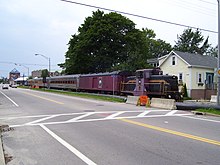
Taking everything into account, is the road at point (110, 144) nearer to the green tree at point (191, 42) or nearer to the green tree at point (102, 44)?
the green tree at point (102, 44)

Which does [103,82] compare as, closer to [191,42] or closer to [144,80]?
[144,80]

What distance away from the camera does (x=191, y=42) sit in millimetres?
87500

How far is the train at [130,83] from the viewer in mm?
28609

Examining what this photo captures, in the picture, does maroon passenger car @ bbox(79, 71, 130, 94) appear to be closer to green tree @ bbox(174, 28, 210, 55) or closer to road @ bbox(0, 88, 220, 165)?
road @ bbox(0, 88, 220, 165)

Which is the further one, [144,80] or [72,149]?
[144,80]

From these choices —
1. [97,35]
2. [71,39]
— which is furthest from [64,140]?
[71,39]

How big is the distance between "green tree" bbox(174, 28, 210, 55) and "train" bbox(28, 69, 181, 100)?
43543 mm

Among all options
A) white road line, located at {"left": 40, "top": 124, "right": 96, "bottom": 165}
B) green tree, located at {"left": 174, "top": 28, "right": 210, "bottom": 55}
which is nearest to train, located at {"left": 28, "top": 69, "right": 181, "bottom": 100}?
white road line, located at {"left": 40, "top": 124, "right": 96, "bottom": 165}

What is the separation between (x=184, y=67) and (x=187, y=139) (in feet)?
109

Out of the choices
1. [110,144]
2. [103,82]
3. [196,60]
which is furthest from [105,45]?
[110,144]

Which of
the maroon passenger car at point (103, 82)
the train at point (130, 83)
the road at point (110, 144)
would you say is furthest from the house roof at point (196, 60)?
the road at point (110, 144)

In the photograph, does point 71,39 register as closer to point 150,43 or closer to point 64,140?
point 150,43

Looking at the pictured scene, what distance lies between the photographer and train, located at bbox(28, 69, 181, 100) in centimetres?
2861

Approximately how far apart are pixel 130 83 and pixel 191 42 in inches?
2330
